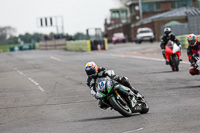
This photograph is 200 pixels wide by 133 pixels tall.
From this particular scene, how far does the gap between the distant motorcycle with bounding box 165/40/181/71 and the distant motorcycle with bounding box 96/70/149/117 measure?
9.74 meters

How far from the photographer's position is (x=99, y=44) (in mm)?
50062

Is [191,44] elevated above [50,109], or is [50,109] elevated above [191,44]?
[191,44]

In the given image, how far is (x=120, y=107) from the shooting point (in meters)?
9.11

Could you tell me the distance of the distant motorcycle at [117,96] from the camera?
29.9 feet

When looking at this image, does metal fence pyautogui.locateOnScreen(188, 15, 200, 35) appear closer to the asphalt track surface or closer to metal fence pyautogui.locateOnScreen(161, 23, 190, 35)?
metal fence pyautogui.locateOnScreen(161, 23, 190, 35)

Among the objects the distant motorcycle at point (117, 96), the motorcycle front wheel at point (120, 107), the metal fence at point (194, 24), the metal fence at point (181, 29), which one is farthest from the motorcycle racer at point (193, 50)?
the metal fence at point (181, 29)

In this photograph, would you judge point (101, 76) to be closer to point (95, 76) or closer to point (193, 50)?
point (95, 76)

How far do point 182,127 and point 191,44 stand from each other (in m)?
7.07

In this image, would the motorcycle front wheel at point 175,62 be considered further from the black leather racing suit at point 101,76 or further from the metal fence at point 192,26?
the metal fence at point 192,26

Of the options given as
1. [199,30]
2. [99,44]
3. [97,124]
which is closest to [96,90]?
[97,124]

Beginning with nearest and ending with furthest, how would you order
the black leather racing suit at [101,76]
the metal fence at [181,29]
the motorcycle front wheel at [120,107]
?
the motorcycle front wheel at [120,107], the black leather racing suit at [101,76], the metal fence at [181,29]

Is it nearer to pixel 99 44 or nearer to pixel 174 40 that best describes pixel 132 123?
pixel 174 40

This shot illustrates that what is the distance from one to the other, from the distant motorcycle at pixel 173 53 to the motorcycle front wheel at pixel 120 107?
10.0m

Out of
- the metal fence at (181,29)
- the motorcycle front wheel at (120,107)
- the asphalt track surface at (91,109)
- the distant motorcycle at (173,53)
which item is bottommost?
the asphalt track surface at (91,109)
